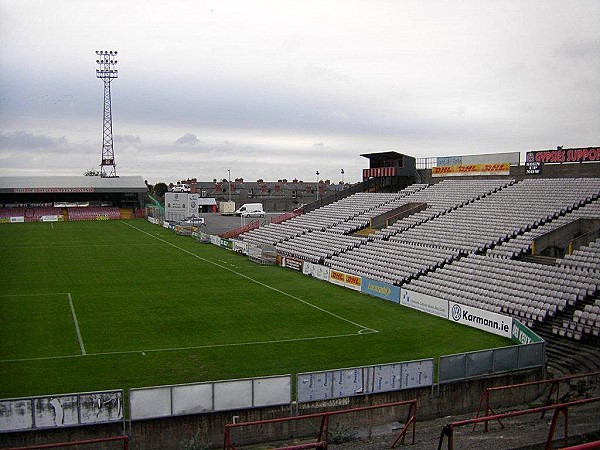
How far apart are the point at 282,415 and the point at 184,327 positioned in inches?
426

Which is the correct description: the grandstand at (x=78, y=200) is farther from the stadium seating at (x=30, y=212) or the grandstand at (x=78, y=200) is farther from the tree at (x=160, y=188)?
the tree at (x=160, y=188)

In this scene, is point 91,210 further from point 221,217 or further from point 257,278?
point 257,278

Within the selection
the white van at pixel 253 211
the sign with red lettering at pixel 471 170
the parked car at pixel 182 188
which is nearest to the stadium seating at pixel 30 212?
the parked car at pixel 182 188

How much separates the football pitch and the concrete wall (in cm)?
326

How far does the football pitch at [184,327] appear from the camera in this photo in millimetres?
20359

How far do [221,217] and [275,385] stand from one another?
74.8 m

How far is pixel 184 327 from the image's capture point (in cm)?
2656

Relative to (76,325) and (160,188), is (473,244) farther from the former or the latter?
(160,188)

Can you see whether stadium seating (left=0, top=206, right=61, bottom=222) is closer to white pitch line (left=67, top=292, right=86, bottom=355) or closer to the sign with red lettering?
the sign with red lettering

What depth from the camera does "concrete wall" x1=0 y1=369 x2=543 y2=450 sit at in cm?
1532

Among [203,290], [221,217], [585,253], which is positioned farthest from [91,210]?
[585,253]

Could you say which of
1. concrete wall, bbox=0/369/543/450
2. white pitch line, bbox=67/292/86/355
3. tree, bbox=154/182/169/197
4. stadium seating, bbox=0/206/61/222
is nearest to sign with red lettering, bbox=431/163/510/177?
concrete wall, bbox=0/369/543/450

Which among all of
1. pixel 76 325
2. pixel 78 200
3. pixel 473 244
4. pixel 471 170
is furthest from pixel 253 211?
pixel 76 325

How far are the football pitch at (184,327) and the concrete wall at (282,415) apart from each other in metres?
3.26
